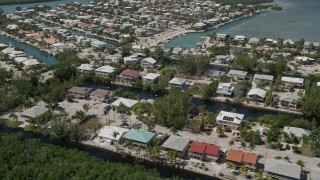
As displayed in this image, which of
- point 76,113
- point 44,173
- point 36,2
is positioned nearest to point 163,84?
point 76,113

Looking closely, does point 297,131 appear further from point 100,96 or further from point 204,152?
point 100,96

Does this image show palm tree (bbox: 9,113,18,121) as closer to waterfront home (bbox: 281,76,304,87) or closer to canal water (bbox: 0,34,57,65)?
canal water (bbox: 0,34,57,65)

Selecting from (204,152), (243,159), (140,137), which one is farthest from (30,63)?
(243,159)

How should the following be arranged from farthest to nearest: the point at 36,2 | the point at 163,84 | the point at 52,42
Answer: the point at 36,2
the point at 52,42
the point at 163,84

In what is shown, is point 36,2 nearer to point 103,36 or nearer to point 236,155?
point 103,36

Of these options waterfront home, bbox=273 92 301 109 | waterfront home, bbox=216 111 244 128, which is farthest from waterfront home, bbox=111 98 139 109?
waterfront home, bbox=273 92 301 109
